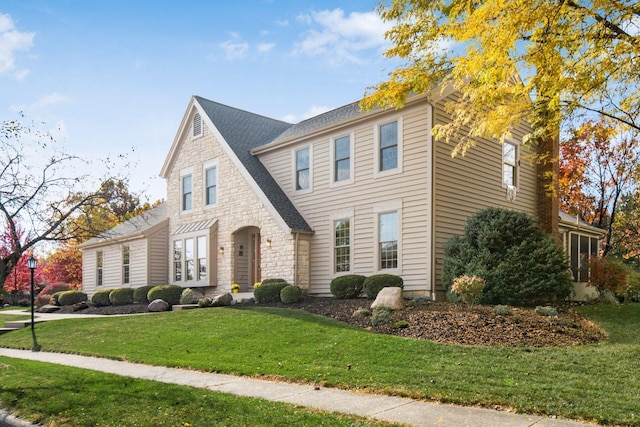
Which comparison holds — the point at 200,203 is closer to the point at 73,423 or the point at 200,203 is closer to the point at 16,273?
the point at 73,423

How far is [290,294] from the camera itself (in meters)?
16.5

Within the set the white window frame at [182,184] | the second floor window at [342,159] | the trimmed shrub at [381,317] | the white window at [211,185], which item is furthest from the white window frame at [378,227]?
the white window frame at [182,184]

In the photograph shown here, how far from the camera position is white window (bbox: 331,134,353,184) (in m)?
18.0

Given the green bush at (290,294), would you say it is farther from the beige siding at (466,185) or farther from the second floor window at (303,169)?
the second floor window at (303,169)

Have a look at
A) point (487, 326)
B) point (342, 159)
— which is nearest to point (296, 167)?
point (342, 159)

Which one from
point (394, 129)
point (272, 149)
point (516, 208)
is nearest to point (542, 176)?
point (516, 208)

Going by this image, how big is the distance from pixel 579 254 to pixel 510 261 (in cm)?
1218

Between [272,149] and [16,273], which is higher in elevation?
[272,149]

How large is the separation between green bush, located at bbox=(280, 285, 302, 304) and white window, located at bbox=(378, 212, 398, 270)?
2657 mm

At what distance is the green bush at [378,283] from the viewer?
1523cm

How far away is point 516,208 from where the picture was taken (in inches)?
755

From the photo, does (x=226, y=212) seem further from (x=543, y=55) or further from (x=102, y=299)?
(x=543, y=55)

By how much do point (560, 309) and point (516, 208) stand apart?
21.1 ft

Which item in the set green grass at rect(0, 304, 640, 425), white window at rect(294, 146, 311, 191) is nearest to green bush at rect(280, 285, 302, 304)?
green grass at rect(0, 304, 640, 425)
